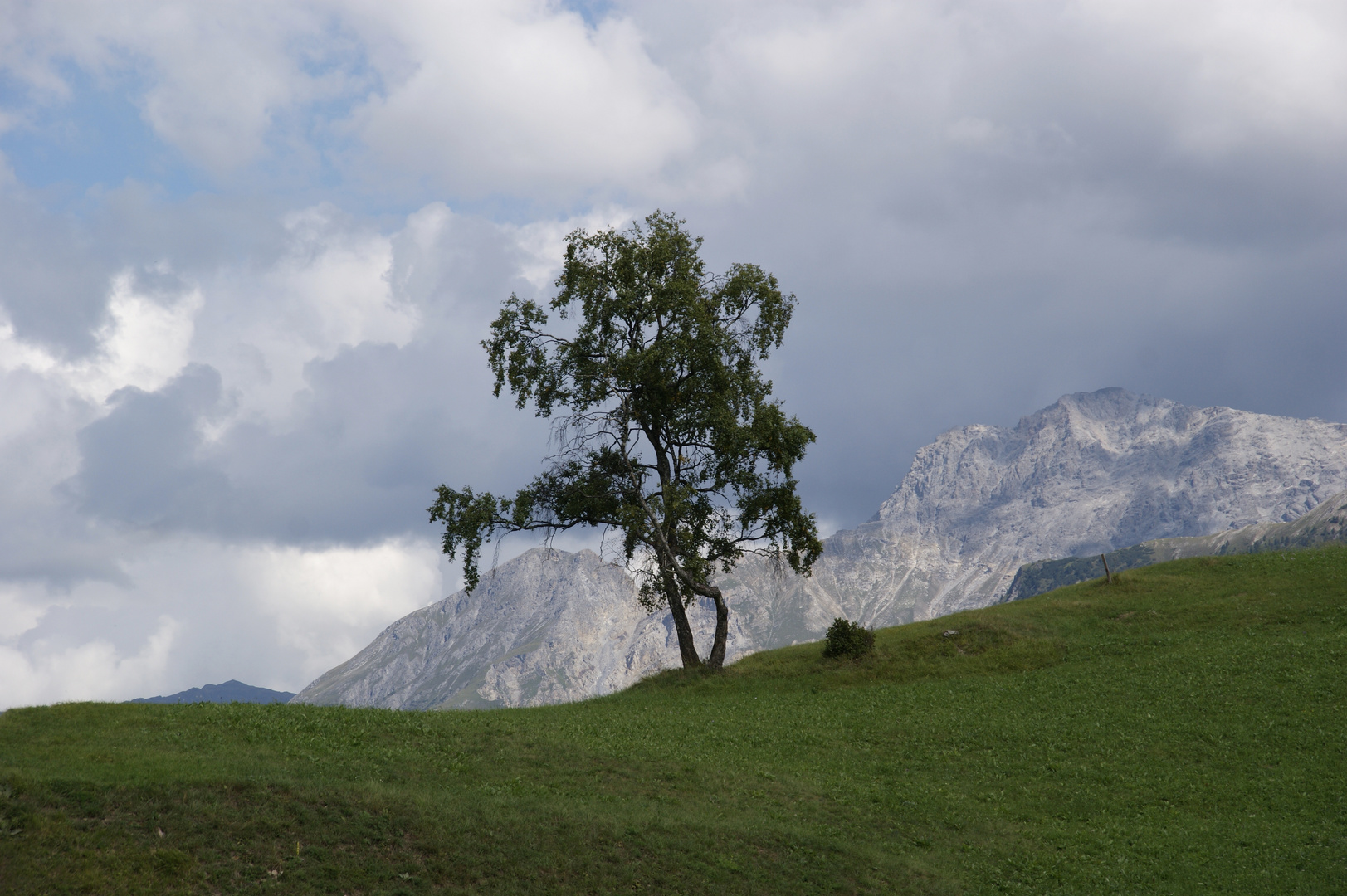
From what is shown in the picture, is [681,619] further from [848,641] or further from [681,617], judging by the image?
[848,641]

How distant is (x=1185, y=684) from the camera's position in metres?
39.3

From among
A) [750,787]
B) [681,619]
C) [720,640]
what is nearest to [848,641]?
[720,640]

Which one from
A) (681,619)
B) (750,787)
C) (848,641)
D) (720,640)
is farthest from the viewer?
(681,619)

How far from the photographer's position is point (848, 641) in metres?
48.2

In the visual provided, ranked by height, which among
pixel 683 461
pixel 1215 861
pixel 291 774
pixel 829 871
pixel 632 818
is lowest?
pixel 1215 861

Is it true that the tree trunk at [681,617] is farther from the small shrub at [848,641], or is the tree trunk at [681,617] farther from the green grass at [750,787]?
the small shrub at [848,641]

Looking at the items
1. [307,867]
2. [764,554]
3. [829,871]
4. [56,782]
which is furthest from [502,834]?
[764,554]

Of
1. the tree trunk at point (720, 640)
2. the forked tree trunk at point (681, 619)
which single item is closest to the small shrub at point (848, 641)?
the tree trunk at point (720, 640)

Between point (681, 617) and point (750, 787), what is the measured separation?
19196mm

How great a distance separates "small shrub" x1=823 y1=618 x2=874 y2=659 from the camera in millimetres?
48094

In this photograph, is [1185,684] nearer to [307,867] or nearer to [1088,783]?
[1088,783]

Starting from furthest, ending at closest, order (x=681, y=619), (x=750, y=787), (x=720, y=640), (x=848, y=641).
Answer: (x=681, y=619) < (x=720, y=640) < (x=848, y=641) < (x=750, y=787)

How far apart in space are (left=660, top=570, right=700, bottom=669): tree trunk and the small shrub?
24.0ft

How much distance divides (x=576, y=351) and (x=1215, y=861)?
37213mm
